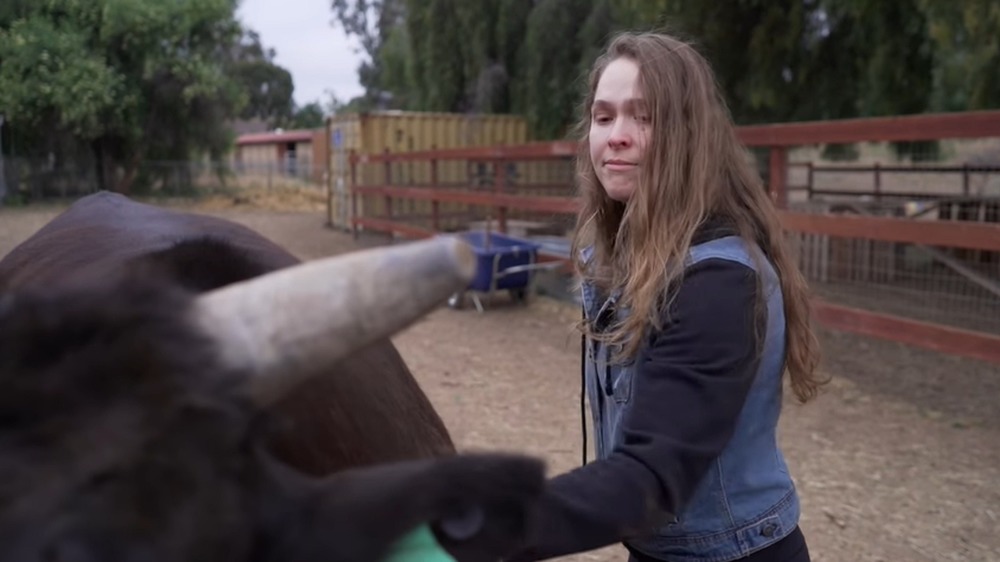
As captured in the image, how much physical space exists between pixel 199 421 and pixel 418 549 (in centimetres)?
34

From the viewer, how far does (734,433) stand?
202 cm

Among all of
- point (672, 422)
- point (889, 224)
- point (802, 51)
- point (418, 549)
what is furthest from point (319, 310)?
point (802, 51)

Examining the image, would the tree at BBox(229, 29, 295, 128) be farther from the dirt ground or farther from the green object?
the green object

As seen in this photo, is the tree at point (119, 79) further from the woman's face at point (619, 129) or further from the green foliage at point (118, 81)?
the woman's face at point (619, 129)

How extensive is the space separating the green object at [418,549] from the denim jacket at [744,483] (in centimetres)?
78

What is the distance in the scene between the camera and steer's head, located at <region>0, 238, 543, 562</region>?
1.13m

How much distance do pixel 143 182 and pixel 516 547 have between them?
31.9 metres

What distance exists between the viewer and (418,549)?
129 cm

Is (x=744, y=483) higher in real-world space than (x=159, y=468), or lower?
lower

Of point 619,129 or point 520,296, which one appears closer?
point 619,129

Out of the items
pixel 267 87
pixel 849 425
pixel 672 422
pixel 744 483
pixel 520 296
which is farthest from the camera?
pixel 267 87

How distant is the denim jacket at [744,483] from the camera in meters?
2.04

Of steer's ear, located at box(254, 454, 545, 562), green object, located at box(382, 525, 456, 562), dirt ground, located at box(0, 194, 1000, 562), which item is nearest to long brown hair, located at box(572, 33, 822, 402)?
steer's ear, located at box(254, 454, 545, 562)

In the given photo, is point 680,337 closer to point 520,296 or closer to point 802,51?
point 520,296
